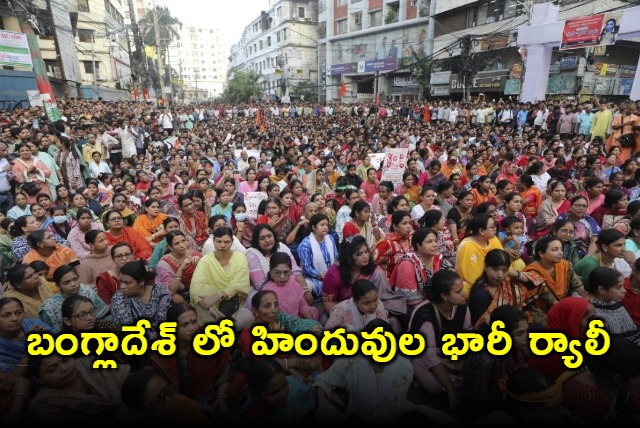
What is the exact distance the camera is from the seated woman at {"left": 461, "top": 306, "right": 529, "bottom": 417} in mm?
2422

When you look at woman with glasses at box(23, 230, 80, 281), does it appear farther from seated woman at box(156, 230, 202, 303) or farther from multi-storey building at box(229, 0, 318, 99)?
multi-storey building at box(229, 0, 318, 99)

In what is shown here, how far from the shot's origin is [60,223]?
187 inches

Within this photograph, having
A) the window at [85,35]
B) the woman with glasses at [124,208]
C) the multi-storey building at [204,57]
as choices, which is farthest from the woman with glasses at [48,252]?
the multi-storey building at [204,57]

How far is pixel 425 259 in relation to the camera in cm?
344

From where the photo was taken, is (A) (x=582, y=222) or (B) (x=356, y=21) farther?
(B) (x=356, y=21)

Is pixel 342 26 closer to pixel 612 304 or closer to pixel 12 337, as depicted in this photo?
pixel 612 304

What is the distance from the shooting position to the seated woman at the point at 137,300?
9.93 ft

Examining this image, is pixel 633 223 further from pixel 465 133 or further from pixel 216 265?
pixel 465 133

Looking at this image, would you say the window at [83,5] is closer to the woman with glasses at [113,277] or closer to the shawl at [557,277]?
the woman with glasses at [113,277]

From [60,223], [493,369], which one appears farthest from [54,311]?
[493,369]

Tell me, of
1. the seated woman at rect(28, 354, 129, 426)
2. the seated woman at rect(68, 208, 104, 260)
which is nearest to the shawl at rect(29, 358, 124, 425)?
the seated woman at rect(28, 354, 129, 426)

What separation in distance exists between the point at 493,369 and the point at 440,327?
44 cm

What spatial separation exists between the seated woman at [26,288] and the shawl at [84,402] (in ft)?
3.36

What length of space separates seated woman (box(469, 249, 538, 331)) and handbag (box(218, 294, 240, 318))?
81.8 inches
